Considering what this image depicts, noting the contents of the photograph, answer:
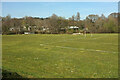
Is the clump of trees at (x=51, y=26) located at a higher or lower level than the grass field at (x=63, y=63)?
higher

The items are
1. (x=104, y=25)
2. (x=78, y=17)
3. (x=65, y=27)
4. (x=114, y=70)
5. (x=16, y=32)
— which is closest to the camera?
(x=114, y=70)

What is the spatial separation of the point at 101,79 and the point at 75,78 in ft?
2.65

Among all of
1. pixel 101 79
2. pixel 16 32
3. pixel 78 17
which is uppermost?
pixel 78 17

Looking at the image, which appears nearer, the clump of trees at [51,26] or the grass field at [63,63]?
the grass field at [63,63]

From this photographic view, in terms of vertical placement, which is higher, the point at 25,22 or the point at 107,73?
the point at 25,22

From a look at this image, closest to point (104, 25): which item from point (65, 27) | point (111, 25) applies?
point (111, 25)

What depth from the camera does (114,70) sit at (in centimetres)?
527

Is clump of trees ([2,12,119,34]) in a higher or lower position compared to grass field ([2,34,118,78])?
higher

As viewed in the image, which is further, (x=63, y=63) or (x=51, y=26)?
(x=51, y=26)

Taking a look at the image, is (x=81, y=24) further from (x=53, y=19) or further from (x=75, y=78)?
(x=75, y=78)

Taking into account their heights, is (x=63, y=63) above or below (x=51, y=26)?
below

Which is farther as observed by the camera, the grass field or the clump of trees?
the clump of trees

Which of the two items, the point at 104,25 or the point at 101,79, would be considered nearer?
the point at 101,79

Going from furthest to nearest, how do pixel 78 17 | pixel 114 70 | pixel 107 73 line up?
pixel 78 17 → pixel 114 70 → pixel 107 73
